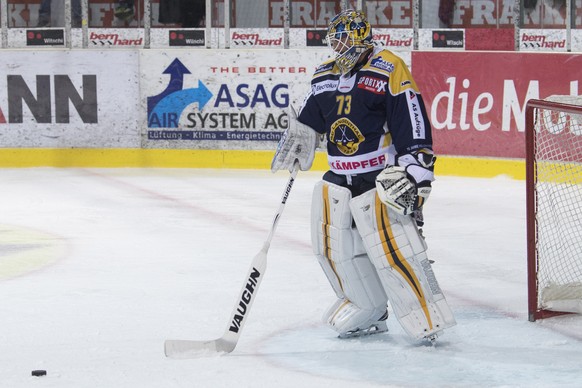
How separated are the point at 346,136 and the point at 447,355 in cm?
87

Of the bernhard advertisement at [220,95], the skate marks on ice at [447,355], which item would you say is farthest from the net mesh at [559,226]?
the bernhard advertisement at [220,95]

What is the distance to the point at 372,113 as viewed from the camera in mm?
4289

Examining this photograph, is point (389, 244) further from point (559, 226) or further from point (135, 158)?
point (135, 158)

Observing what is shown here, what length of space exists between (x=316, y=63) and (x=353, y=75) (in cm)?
559

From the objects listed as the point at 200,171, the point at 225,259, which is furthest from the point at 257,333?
the point at 200,171

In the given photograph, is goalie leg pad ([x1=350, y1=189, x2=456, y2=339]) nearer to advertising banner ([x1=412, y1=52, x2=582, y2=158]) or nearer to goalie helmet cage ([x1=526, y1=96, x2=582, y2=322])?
goalie helmet cage ([x1=526, y1=96, x2=582, y2=322])

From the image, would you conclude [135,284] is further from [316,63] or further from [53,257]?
[316,63]

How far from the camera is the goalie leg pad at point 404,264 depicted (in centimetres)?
425

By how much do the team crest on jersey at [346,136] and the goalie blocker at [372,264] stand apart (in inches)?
5.7

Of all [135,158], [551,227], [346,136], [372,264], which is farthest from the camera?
[135,158]

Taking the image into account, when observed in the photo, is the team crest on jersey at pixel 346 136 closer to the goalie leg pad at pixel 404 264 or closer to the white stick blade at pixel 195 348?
the goalie leg pad at pixel 404 264

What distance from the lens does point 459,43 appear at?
10.8 meters

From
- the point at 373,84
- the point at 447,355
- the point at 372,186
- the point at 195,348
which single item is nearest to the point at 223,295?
the point at 195,348

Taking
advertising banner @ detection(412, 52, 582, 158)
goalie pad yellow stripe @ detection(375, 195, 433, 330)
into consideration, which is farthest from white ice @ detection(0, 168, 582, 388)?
advertising banner @ detection(412, 52, 582, 158)
